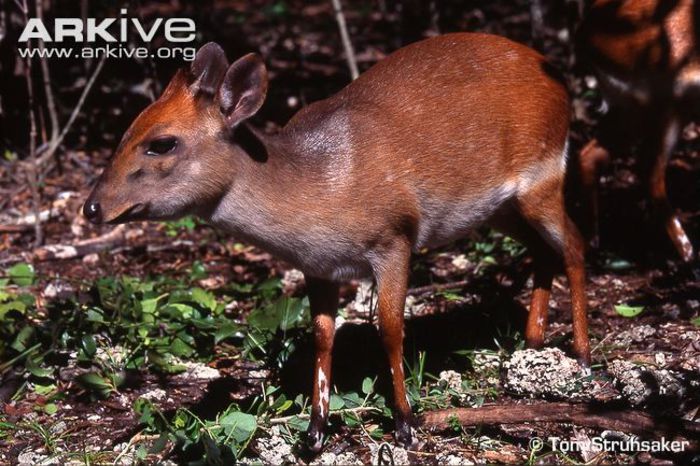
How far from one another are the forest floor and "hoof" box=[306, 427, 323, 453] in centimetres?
4

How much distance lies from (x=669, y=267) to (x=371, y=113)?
258 centimetres

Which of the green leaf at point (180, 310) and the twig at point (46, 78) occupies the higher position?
the twig at point (46, 78)

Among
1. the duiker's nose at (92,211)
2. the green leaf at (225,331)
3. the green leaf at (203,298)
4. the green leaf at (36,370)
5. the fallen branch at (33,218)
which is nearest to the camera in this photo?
the duiker's nose at (92,211)

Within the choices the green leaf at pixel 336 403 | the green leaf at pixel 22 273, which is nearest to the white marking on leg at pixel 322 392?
the green leaf at pixel 336 403

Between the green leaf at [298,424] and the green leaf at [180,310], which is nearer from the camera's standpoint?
the green leaf at [298,424]

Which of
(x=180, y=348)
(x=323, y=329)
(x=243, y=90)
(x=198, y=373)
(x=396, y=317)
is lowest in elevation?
(x=198, y=373)

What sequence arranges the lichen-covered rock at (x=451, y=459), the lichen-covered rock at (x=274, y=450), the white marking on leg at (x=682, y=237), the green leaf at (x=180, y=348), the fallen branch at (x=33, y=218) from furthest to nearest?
the fallen branch at (x=33, y=218) → the white marking on leg at (x=682, y=237) → the green leaf at (x=180, y=348) → the lichen-covered rock at (x=274, y=450) → the lichen-covered rock at (x=451, y=459)

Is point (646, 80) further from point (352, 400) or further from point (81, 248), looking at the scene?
point (81, 248)

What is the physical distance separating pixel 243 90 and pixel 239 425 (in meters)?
1.53

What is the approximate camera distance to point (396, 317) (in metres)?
4.53

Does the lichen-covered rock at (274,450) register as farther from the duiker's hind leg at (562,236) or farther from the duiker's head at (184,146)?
the duiker's hind leg at (562,236)

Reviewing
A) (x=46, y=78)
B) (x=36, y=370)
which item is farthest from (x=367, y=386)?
(x=46, y=78)

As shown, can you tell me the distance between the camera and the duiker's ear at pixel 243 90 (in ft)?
13.8

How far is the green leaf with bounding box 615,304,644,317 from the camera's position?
570 cm
